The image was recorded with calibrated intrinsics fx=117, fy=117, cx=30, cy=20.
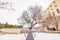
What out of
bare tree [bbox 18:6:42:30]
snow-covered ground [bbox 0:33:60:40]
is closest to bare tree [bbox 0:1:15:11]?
bare tree [bbox 18:6:42:30]

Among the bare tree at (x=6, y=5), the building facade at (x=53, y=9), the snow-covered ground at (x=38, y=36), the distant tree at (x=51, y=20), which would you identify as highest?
the bare tree at (x=6, y=5)

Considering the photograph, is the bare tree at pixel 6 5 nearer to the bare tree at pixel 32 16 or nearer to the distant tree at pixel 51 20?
the bare tree at pixel 32 16

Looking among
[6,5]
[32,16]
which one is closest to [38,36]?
[32,16]

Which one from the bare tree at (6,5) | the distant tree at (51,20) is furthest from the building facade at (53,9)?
the bare tree at (6,5)

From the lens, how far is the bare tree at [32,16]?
3.94 feet

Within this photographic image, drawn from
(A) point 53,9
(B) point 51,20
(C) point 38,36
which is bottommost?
(C) point 38,36

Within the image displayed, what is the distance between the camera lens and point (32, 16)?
121 cm

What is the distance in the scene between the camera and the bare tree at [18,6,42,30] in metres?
1.20

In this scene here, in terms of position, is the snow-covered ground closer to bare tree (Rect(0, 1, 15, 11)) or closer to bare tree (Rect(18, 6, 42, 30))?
bare tree (Rect(18, 6, 42, 30))

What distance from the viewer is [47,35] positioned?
3.92 feet

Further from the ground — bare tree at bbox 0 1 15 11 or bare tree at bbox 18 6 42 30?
bare tree at bbox 0 1 15 11

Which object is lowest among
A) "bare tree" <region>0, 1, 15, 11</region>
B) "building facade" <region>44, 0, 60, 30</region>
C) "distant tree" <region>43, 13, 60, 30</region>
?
"distant tree" <region>43, 13, 60, 30</region>

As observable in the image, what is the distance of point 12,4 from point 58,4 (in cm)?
48

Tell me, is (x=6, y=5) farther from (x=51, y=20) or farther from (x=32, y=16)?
(x=51, y=20)
